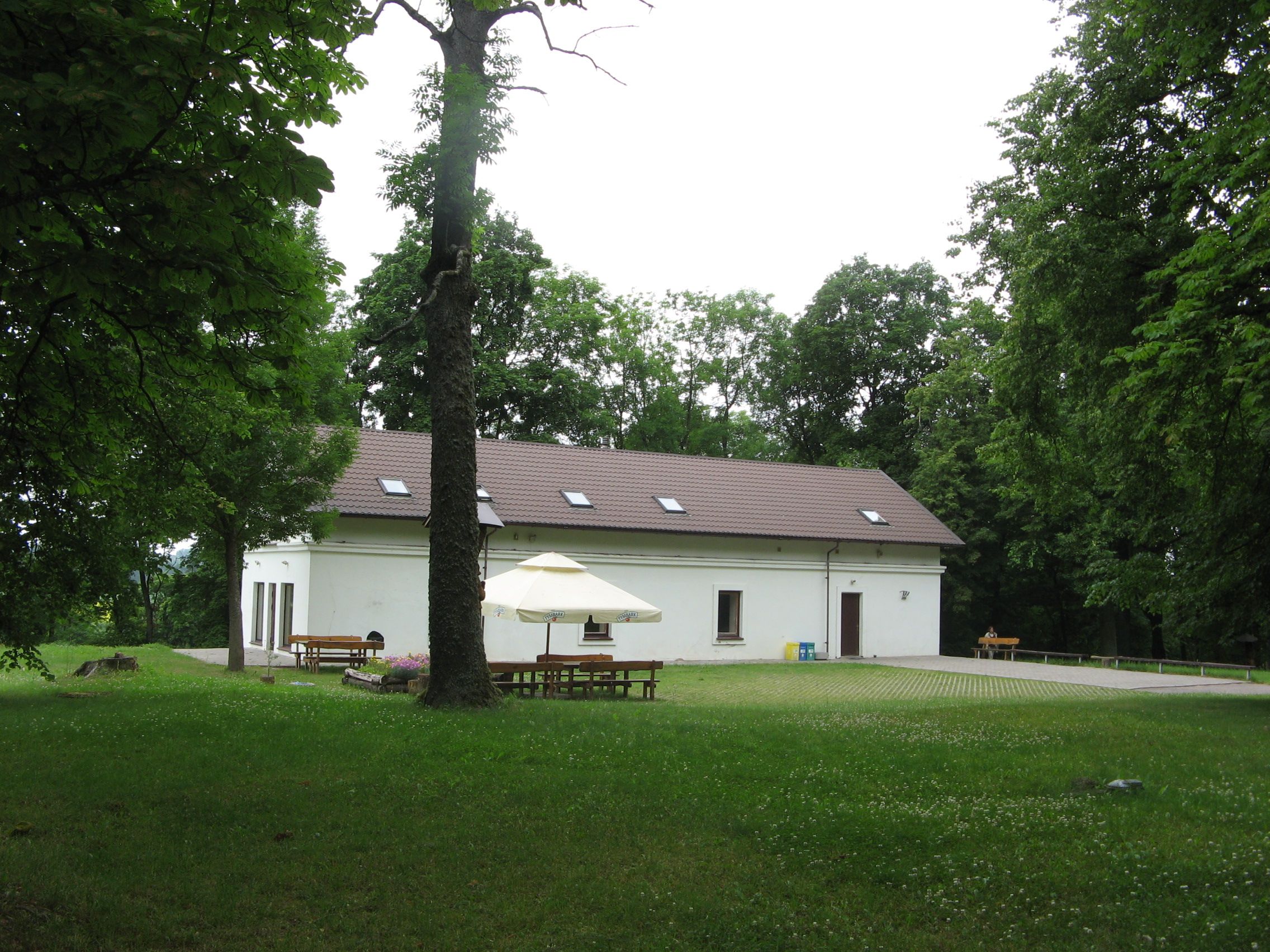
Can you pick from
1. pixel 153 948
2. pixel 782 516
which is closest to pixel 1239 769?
pixel 153 948

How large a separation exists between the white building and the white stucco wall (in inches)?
1.7

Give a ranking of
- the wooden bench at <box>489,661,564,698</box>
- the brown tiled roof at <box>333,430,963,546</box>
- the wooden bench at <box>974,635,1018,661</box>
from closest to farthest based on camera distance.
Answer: the wooden bench at <box>489,661,564,698</box>
the brown tiled roof at <box>333,430,963,546</box>
the wooden bench at <box>974,635,1018,661</box>

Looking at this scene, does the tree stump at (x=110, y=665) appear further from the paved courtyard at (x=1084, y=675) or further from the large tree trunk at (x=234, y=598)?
the paved courtyard at (x=1084, y=675)

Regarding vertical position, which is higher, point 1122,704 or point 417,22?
point 417,22

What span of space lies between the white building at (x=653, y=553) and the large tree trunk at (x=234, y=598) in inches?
163

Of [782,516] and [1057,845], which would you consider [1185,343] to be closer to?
[1057,845]

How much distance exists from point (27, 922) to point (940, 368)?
4675cm

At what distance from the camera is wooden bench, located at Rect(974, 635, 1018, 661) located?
3506cm

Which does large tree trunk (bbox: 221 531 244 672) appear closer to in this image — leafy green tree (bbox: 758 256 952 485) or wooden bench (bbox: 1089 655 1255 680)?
wooden bench (bbox: 1089 655 1255 680)

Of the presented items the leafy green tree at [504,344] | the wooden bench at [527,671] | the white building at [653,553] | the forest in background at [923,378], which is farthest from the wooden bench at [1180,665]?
the leafy green tree at [504,344]

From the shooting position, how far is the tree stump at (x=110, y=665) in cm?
1862

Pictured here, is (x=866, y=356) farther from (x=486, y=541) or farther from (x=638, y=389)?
(x=486, y=541)

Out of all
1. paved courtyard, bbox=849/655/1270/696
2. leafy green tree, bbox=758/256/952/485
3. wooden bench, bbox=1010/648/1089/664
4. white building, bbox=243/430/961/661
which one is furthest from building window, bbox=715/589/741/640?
leafy green tree, bbox=758/256/952/485

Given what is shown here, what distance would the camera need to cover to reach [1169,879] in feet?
19.2
